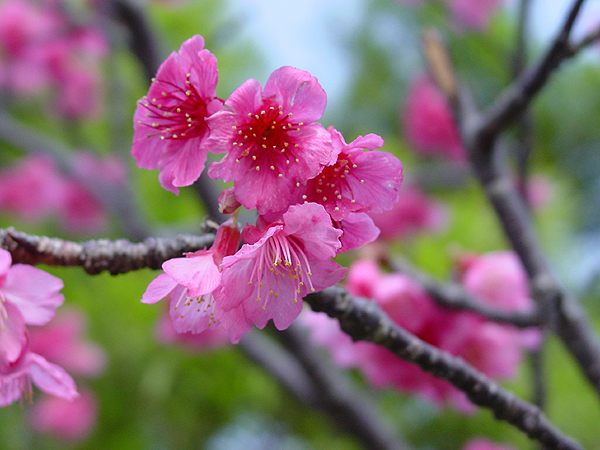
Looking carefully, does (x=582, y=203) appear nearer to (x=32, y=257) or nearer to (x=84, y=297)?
(x=84, y=297)

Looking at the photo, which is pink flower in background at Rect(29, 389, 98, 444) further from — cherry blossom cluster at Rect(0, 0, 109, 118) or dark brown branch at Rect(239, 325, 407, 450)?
cherry blossom cluster at Rect(0, 0, 109, 118)

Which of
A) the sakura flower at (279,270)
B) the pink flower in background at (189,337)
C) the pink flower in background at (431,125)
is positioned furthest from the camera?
the pink flower in background at (431,125)

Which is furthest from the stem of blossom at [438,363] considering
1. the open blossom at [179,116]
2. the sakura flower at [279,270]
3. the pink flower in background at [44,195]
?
the pink flower in background at [44,195]

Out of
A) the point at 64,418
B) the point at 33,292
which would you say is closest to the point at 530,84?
the point at 33,292

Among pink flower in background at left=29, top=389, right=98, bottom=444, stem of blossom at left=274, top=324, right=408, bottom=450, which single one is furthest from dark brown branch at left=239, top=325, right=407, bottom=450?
pink flower in background at left=29, top=389, right=98, bottom=444

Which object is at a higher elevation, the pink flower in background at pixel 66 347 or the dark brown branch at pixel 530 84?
the dark brown branch at pixel 530 84

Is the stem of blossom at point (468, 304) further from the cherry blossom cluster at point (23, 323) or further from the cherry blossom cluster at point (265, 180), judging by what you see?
the cherry blossom cluster at point (23, 323)
